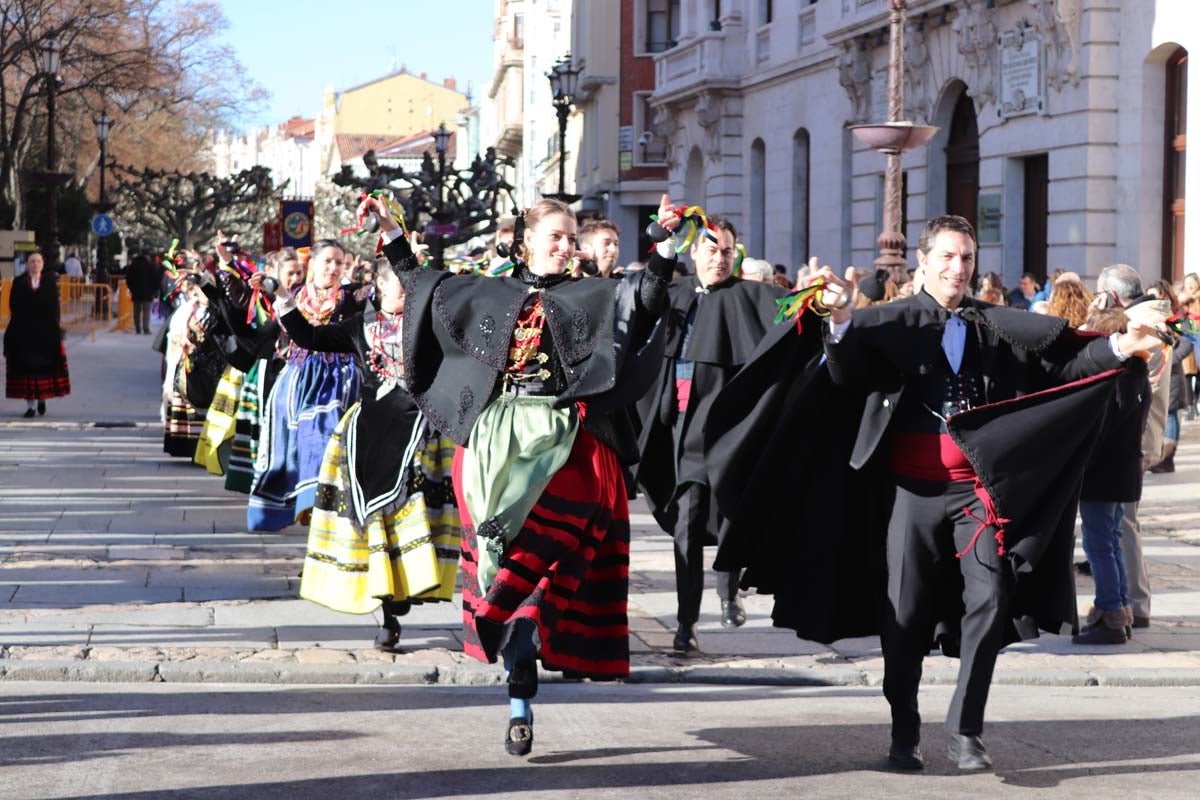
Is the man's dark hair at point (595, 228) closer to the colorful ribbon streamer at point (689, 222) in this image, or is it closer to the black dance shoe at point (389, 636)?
the black dance shoe at point (389, 636)

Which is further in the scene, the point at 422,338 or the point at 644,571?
the point at 644,571

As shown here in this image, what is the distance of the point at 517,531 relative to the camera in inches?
258

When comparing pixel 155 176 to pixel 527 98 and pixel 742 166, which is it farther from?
pixel 527 98

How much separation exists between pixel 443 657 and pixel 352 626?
2.97ft

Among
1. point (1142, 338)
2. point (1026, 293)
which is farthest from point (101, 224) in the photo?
point (1142, 338)

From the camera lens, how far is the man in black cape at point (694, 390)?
8781 millimetres

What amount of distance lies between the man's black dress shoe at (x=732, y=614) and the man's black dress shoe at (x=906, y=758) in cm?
290

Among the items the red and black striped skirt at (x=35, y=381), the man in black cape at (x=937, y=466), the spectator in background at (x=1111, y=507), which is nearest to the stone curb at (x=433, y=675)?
the spectator in background at (x=1111, y=507)

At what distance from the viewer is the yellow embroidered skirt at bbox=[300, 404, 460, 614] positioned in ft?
27.3

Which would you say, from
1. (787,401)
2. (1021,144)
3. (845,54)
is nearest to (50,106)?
(845,54)

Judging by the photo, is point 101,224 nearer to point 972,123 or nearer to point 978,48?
point 972,123

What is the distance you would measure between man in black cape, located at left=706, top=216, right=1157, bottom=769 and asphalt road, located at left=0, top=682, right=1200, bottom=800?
428 mm

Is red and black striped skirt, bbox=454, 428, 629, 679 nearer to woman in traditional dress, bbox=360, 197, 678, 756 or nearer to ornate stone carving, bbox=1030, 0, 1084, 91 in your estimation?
woman in traditional dress, bbox=360, 197, 678, 756

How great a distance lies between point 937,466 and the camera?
6.49 meters
